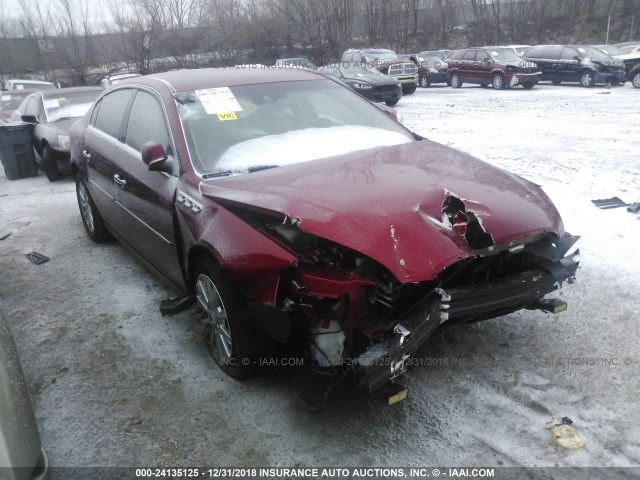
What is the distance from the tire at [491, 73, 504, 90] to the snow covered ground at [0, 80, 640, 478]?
15.7m

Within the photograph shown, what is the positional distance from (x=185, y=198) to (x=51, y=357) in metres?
1.48

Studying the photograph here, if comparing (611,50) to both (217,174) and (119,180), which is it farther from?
(217,174)

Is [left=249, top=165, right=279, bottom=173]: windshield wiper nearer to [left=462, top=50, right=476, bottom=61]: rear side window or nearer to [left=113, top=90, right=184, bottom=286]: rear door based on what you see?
[left=113, top=90, right=184, bottom=286]: rear door

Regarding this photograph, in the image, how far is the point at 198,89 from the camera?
3.63 meters

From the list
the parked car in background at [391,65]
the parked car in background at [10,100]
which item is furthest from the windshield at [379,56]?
the parked car in background at [10,100]

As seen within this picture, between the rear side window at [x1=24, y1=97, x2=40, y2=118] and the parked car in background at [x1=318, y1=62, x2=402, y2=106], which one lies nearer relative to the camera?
the rear side window at [x1=24, y1=97, x2=40, y2=118]

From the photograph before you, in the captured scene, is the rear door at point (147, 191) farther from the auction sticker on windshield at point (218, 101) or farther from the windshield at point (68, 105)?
the windshield at point (68, 105)

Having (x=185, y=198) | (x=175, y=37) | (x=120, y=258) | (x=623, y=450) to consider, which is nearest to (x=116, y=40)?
(x=175, y=37)

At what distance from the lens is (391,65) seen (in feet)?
60.3

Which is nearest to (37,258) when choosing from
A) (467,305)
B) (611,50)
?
(467,305)

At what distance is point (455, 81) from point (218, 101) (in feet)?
63.9

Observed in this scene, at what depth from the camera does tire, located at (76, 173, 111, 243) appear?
5.12 meters

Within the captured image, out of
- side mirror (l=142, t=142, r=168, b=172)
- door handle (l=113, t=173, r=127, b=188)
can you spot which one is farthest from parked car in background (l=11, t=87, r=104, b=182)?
side mirror (l=142, t=142, r=168, b=172)

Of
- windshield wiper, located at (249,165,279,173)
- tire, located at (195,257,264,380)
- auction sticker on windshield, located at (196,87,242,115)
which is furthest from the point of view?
auction sticker on windshield, located at (196,87,242,115)
